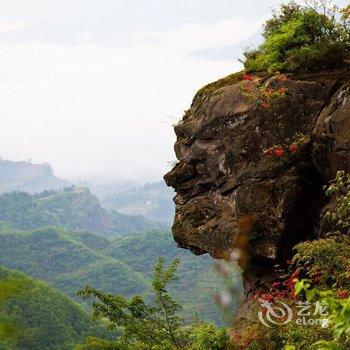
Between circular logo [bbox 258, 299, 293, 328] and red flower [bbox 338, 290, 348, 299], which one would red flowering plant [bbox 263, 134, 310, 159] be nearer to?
circular logo [bbox 258, 299, 293, 328]

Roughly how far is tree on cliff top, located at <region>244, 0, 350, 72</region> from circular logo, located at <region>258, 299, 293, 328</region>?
6.30m

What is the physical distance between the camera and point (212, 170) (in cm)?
1481

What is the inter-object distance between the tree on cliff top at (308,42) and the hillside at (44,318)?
74635 millimetres

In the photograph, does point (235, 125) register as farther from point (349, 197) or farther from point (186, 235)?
point (349, 197)

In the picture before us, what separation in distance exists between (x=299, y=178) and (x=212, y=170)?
2.69 m

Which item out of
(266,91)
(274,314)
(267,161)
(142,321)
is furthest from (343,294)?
(142,321)

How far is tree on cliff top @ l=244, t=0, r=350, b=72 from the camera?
13711 millimetres

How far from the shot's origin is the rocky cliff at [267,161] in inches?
507

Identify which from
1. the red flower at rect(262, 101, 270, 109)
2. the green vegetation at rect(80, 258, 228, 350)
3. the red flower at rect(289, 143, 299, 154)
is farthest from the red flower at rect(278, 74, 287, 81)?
the green vegetation at rect(80, 258, 228, 350)

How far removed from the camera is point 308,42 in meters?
14.2

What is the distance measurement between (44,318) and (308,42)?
92910 millimetres

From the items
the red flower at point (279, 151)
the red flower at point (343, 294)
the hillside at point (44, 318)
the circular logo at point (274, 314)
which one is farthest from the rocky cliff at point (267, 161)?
the hillside at point (44, 318)

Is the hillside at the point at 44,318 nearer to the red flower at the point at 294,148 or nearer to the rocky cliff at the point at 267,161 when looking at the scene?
the rocky cliff at the point at 267,161

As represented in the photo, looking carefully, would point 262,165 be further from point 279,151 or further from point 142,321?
point 142,321
